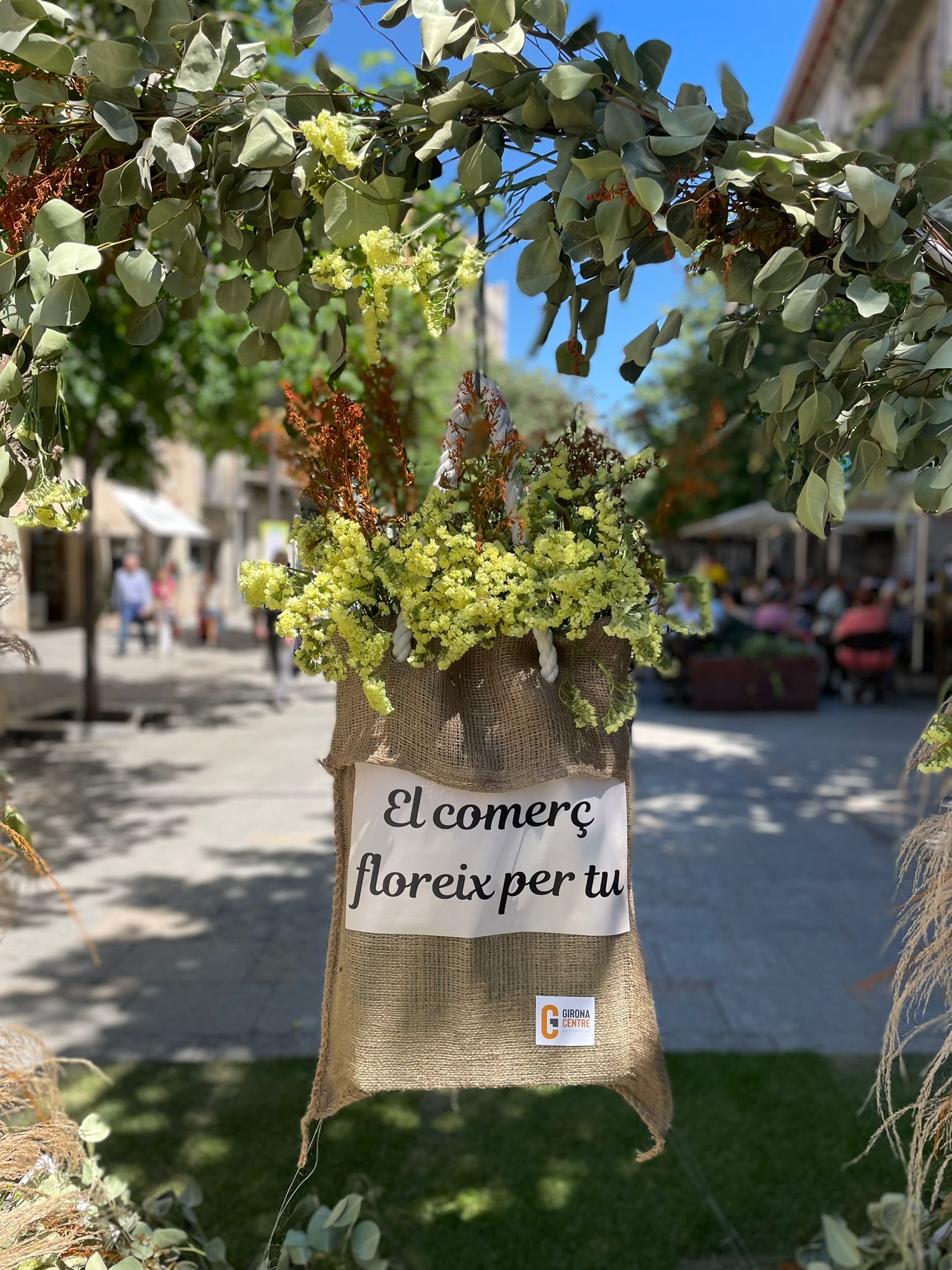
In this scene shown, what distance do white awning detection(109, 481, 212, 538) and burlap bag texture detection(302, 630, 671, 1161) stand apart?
24138 mm

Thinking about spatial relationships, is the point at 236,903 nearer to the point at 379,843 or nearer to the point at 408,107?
the point at 379,843

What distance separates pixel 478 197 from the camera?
1634 millimetres

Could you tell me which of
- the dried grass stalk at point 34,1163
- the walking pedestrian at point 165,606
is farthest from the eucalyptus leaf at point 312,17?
the walking pedestrian at point 165,606

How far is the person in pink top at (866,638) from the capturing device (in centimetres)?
1172

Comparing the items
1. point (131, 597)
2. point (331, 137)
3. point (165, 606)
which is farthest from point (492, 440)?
point (165, 606)

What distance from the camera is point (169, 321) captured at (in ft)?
21.2

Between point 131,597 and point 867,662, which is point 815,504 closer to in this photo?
point 867,662

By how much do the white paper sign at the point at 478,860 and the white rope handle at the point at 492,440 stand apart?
0.67 feet

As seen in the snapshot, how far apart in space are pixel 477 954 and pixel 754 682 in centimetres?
1011

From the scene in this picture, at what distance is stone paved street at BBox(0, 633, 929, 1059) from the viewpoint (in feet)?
12.7

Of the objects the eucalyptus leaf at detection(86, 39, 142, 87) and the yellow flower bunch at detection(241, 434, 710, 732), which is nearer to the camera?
the eucalyptus leaf at detection(86, 39, 142, 87)

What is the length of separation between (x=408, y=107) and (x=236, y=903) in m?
4.38

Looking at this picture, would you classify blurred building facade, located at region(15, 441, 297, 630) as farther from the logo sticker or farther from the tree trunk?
the logo sticker

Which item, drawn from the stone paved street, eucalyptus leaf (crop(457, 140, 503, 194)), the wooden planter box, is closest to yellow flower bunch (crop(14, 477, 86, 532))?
eucalyptus leaf (crop(457, 140, 503, 194))
